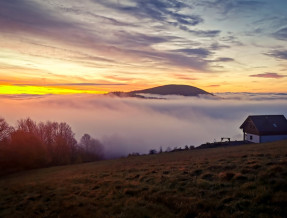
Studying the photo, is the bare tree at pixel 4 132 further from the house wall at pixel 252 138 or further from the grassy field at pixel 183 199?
the house wall at pixel 252 138

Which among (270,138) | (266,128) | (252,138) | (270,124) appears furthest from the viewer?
(252,138)

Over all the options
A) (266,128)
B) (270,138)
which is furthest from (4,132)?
(270,138)

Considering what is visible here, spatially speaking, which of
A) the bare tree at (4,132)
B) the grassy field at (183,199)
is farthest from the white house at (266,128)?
the bare tree at (4,132)

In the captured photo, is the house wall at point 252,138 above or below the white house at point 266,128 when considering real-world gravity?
below

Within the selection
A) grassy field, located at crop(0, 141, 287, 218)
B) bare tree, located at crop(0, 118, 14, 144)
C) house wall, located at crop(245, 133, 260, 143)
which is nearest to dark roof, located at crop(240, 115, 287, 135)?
house wall, located at crop(245, 133, 260, 143)

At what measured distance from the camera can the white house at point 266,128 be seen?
1924 inches

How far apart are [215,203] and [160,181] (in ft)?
16.9

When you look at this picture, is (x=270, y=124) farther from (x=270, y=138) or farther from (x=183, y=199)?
(x=183, y=199)

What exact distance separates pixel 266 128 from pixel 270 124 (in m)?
2.14

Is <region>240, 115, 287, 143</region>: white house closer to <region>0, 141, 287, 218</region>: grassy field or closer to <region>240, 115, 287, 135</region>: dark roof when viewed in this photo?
<region>240, 115, 287, 135</region>: dark roof

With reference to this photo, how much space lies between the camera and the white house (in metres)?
48.9

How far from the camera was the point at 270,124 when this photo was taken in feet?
167

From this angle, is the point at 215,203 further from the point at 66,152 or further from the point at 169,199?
the point at 66,152

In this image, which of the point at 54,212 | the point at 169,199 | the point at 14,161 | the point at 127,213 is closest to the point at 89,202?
the point at 54,212
